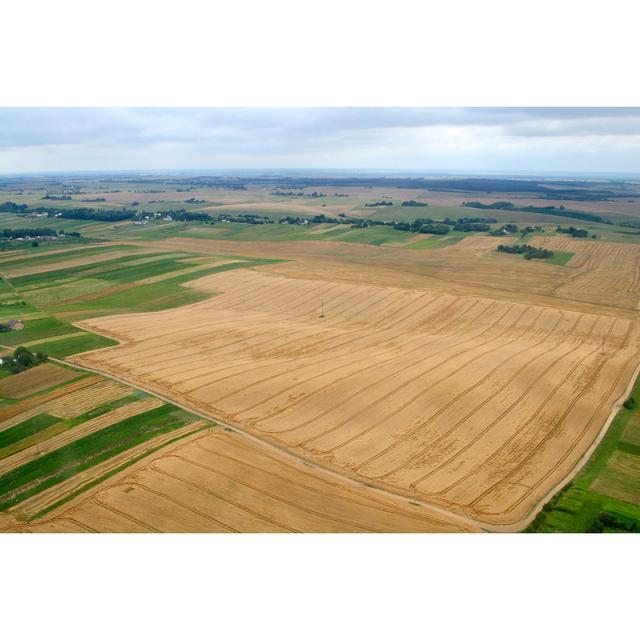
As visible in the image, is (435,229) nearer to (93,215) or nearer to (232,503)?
(93,215)

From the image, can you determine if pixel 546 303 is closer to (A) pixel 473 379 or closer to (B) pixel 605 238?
(A) pixel 473 379

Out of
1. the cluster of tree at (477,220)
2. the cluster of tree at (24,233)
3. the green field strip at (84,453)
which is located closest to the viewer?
the green field strip at (84,453)

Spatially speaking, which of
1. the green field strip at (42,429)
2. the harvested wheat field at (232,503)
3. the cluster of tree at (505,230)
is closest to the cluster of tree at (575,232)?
the cluster of tree at (505,230)

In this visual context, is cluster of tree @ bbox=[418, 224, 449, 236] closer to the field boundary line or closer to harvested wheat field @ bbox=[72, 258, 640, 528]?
harvested wheat field @ bbox=[72, 258, 640, 528]

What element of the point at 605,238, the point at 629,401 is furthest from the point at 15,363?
the point at 605,238

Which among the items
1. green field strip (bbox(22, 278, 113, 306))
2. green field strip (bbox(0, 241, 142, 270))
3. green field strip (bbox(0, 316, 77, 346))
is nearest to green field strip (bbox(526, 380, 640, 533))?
green field strip (bbox(0, 316, 77, 346))

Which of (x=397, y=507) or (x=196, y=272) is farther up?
(x=196, y=272)

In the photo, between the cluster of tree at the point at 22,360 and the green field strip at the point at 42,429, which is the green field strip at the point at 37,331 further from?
the green field strip at the point at 42,429
